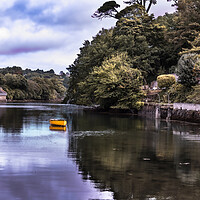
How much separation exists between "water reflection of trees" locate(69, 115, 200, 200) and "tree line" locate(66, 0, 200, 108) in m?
27.3

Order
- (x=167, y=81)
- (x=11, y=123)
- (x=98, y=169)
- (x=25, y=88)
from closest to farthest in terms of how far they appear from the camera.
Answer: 1. (x=98, y=169)
2. (x=11, y=123)
3. (x=167, y=81)
4. (x=25, y=88)

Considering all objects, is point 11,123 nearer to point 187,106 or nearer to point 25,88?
point 187,106

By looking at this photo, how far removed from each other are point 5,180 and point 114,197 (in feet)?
15.8

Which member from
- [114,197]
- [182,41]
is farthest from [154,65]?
[114,197]

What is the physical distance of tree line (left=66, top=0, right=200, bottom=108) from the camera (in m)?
60.2

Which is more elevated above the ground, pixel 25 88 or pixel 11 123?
pixel 25 88

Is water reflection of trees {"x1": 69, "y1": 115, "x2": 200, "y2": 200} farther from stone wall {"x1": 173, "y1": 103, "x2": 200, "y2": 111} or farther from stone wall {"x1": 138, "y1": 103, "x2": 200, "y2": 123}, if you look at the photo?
stone wall {"x1": 138, "y1": 103, "x2": 200, "y2": 123}

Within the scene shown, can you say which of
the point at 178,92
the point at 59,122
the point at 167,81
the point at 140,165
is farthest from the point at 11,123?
the point at 167,81

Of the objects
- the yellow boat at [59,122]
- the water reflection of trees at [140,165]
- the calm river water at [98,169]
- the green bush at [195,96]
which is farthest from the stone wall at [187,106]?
the yellow boat at [59,122]

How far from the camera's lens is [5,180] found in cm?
1384

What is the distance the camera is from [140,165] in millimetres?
17578

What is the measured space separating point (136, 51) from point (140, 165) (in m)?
54.6

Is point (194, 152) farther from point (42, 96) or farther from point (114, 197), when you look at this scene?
point (42, 96)

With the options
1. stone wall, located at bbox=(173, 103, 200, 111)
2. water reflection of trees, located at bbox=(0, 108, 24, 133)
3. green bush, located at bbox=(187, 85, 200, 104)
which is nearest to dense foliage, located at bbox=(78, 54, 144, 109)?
stone wall, located at bbox=(173, 103, 200, 111)
